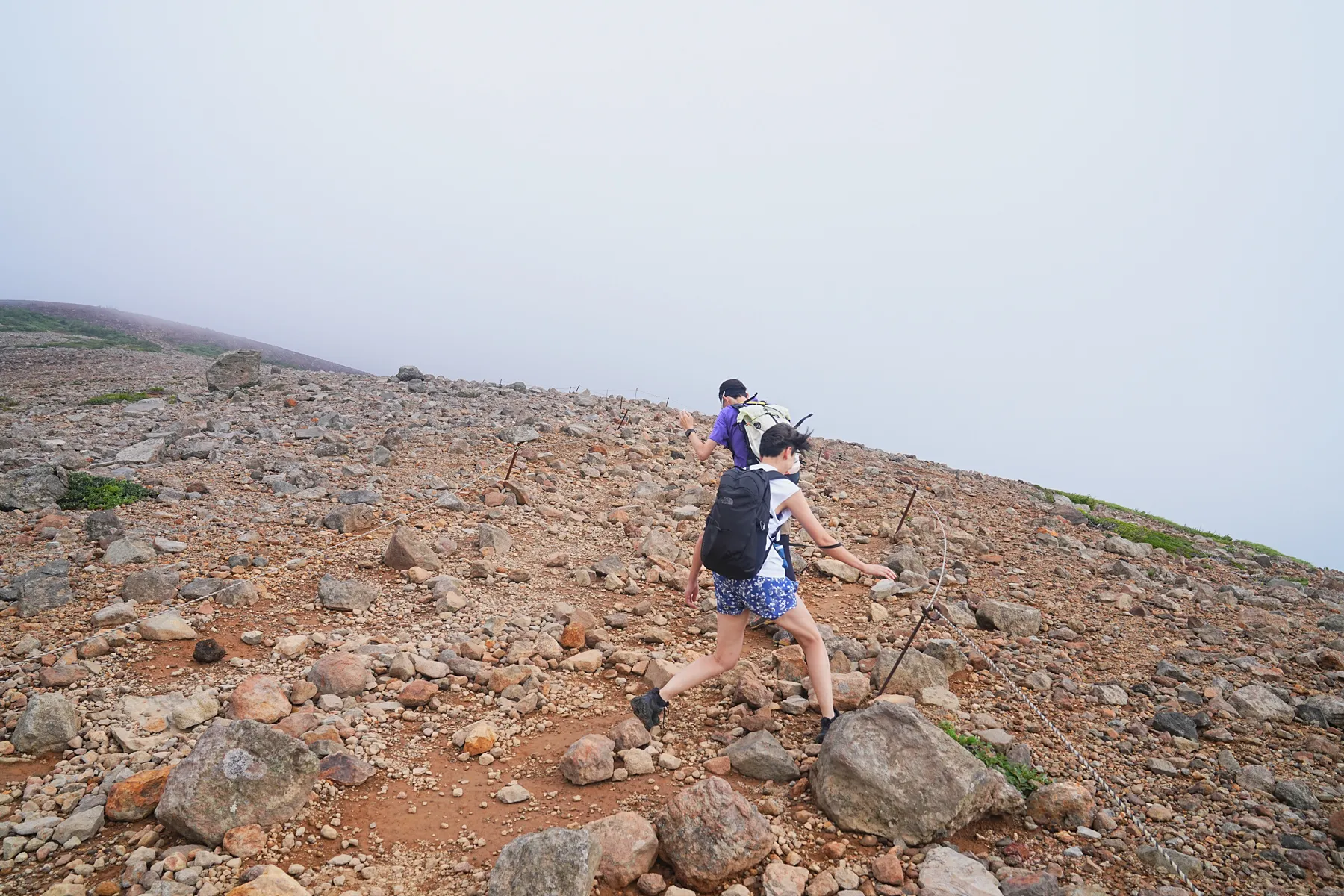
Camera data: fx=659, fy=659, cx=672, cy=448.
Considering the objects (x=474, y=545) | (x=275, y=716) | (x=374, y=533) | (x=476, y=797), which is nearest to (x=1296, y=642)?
(x=476, y=797)

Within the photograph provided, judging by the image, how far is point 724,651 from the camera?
16.3ft

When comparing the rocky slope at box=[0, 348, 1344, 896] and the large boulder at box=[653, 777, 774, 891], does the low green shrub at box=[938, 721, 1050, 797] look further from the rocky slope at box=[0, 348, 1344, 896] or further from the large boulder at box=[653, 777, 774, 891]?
the large boulder at box=[653, 777, 774, 891]

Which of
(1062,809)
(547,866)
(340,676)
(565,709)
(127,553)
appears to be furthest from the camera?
(127,553)

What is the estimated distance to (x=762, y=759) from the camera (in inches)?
182

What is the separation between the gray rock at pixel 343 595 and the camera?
669 centimetres

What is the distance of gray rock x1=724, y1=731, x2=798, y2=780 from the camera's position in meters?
4.59

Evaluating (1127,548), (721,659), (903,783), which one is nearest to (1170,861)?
(903,783)

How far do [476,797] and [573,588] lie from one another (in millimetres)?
3701

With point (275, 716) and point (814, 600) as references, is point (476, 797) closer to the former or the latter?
point (275, 716)

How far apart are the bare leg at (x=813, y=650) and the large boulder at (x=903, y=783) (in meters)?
0.53

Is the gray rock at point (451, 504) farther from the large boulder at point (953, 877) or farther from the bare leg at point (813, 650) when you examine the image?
the large boulder at point (953, 877)

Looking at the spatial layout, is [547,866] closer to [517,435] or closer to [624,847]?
[624,847]

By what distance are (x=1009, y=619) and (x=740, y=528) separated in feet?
16.3

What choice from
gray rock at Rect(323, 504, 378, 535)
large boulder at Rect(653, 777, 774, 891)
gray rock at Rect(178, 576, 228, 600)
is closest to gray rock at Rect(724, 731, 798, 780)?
large boulder at Rect(653, 777, 774, 891)
